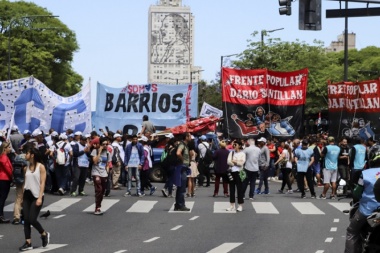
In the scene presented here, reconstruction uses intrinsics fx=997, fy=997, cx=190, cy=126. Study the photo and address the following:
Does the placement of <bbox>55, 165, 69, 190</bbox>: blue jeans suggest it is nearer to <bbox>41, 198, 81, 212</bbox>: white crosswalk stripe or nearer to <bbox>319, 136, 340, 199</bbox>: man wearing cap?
<bbox>41, 198, 81, 212</bbox>: white crosswalk stripe

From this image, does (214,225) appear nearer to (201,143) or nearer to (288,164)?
(288,164)

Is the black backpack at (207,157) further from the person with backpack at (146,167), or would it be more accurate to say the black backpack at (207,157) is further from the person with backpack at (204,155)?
the person with backpack at (146,167)

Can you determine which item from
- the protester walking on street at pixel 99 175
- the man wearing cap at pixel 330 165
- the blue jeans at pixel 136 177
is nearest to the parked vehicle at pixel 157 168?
the blue jeans at pixel 136 177

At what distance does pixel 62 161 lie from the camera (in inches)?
1057

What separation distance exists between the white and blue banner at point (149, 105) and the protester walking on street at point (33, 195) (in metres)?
20.1

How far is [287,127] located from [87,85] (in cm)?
685

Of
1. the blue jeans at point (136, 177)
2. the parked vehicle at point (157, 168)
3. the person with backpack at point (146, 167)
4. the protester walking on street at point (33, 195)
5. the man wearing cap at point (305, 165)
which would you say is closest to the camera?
the protester walking on street at point (33, 195)

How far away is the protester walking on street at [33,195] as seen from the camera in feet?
49.8

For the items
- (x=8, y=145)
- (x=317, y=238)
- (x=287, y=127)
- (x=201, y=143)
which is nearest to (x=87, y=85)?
(x=201, y=143)

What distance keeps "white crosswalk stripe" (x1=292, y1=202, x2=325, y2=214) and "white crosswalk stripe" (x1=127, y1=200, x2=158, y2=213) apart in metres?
3.49

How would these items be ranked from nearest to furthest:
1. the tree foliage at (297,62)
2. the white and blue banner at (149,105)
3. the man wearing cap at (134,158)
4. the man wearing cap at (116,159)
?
1. the man wearing cap at (134,158)
2. the man wearing cap at (116,159)
3. the white and blue banner at (149,105)
4. the tree foliage at (297,62)

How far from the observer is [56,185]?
27891 millimetres

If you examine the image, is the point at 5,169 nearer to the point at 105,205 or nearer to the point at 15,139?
the point at 105,205

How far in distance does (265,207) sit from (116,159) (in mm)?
6752
